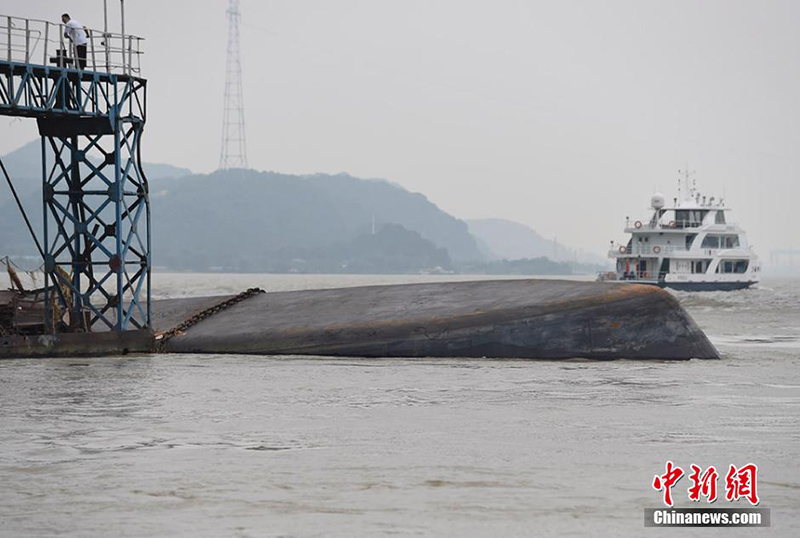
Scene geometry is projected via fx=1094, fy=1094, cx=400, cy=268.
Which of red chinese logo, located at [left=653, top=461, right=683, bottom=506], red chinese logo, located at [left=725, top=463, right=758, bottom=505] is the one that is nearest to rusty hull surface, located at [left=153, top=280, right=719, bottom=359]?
red chinese logo, located at [left=653, top=461, right=683, bottom=506]

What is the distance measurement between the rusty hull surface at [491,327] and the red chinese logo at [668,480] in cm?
1146

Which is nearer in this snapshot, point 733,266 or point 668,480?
point 668,480

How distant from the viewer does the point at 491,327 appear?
22672 mm

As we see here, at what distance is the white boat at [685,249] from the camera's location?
73312 mm

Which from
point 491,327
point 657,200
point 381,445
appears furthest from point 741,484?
point 657,200

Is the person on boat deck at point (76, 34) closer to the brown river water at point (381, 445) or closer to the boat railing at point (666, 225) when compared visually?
the brown river water at point (381, 445)

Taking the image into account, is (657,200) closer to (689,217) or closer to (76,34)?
(689,217)

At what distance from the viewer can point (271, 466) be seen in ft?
36.4

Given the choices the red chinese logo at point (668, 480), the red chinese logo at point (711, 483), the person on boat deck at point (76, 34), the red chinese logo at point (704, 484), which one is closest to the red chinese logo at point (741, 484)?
the red chinese logo at point (711, 483)

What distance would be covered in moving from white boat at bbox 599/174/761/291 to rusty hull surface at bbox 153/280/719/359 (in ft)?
162

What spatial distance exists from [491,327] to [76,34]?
10898 mm

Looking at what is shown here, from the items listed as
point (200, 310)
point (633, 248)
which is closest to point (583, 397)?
point (200, 310)

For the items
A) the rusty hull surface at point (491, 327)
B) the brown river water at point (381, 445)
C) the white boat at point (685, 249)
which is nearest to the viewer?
the brown river water at point (381, 445)

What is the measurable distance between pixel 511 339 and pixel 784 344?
33.3 ft
